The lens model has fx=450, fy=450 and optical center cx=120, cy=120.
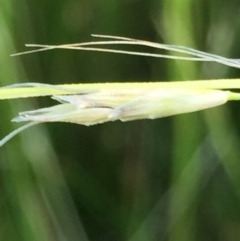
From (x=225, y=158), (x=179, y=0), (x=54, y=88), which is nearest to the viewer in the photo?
(x=54, y=88)

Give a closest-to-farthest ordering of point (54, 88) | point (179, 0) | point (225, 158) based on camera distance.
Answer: point (54, 88) → point (179, 0) → point (225, 158)

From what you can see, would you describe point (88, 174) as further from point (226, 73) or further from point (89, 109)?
point (89, 109)

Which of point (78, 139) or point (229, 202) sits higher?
point (78, 139)

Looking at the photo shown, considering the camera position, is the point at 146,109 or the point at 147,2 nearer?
the point at 146,109

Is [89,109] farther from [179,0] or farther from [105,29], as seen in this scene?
[105,29]

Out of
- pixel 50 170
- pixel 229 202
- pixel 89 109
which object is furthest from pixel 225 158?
pixel 89 109

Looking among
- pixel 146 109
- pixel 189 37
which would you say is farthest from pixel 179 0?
pixel 146 109
